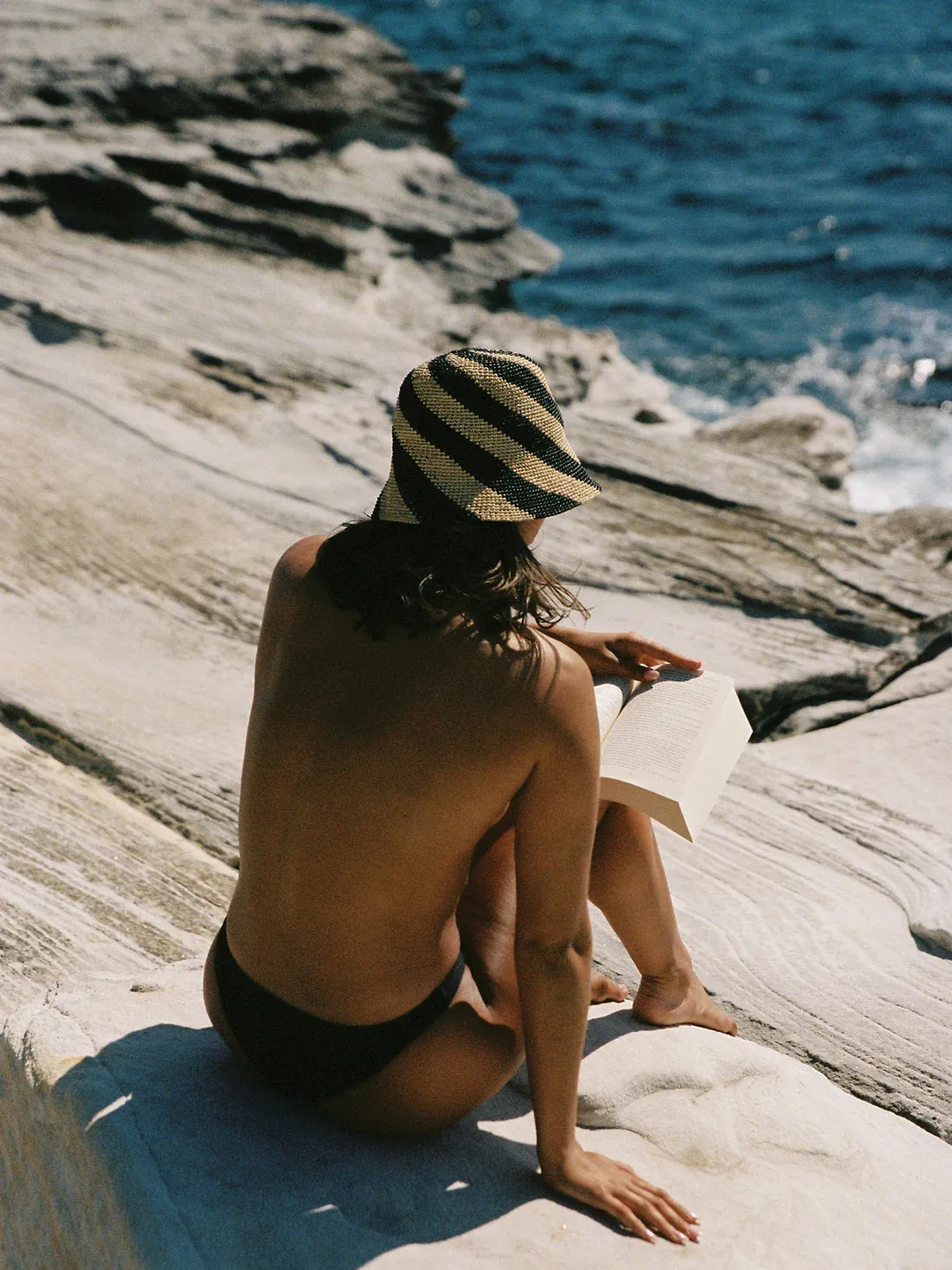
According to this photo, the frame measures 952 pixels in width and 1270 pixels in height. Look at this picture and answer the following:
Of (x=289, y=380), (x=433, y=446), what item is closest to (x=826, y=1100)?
(x=433, y=446)

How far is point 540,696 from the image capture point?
1.91m

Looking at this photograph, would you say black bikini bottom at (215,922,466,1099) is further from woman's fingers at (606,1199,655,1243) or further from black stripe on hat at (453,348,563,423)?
black stripe on hat at (453,348,563,423)

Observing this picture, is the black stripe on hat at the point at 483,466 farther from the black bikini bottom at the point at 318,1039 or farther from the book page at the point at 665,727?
the black bikini bottom at the point at 318,1039

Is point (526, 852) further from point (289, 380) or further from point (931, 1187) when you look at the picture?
point (289, 380)

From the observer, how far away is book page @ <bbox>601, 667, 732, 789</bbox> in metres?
2.37

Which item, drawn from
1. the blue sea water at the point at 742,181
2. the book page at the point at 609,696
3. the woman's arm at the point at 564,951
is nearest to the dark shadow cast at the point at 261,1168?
the woman's arm at the point at 564,951

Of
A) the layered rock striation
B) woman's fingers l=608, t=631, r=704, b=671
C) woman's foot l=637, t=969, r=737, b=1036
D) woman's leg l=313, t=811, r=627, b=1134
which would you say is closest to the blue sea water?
the layered rock striation

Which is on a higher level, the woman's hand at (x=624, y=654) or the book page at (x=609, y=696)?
the woman's hand at (x=624, y=654)

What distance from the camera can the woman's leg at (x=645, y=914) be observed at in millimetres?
2484

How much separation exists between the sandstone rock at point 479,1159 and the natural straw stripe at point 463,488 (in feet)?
3.46

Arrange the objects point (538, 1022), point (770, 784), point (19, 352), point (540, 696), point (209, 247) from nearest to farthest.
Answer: point (540, 696) → point (538, 1022) → point (770, 784) → point (19, 352) → point (209, 247)

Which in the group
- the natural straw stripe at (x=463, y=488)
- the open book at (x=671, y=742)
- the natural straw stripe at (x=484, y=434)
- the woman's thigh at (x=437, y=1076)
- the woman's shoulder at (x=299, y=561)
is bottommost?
the woman's thigh at (x=437, y=1076)

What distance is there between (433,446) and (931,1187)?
64.8 inches

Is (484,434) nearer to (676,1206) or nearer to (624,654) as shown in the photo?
(624,654)
